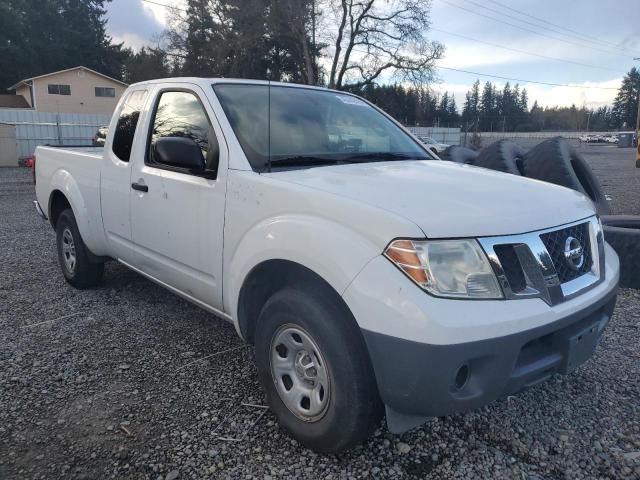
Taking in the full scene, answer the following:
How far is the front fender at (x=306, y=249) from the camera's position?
220 centimetres

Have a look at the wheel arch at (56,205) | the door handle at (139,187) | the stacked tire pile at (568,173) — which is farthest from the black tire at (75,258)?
the stacked tire pile at (568,173)

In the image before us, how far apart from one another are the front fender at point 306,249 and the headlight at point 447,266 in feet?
0.41

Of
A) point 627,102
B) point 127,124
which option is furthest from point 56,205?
point 627,102

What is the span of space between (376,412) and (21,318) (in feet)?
11.3

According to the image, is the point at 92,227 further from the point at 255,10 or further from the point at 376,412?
the point at 255,10

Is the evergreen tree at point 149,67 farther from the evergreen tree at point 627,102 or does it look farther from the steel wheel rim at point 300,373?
the evergreen tree at point 627,102

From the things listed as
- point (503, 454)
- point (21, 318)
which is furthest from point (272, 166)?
point (21, 318)

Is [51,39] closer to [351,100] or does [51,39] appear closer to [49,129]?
[49,129]

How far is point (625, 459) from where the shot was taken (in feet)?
8.39

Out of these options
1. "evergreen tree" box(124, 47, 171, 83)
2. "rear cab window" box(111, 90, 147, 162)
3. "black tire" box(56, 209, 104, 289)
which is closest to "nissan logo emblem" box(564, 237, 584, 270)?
"rear cab window" box(111, 90, 147, 162)

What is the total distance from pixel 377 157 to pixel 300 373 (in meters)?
1.54

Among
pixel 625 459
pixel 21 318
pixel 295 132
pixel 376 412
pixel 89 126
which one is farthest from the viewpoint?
pixel 89 126

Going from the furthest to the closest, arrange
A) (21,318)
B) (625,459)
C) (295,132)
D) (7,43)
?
(7,43), (21,318), (295,132), (625,459)

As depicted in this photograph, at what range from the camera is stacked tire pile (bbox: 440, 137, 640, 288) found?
4705 mm
